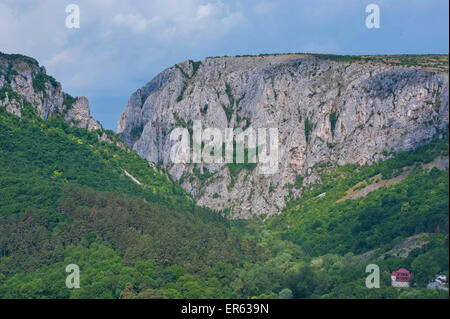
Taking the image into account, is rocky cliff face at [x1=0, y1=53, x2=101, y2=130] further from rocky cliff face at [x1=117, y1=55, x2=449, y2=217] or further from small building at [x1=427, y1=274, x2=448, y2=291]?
small building at [x1=427, y1=274, x2=448, y2=291]

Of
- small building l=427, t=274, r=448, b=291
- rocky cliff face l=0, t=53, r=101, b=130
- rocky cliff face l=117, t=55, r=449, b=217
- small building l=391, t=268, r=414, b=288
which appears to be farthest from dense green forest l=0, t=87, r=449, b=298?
rocky cliff face l=117, t=55, r=449, b=217

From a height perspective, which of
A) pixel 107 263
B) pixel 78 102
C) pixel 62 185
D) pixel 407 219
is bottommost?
pixel 107 263

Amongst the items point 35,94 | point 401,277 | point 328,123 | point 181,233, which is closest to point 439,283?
point 401,277

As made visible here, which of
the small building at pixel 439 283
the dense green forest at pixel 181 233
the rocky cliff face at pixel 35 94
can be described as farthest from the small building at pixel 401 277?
the rocky cliff face at pixel 35 94

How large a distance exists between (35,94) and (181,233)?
7639 cm

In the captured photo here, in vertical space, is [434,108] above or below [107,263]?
above

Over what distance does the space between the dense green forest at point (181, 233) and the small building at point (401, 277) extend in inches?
52.2

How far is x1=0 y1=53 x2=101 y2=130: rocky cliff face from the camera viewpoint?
522ft

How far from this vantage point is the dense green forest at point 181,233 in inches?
3639

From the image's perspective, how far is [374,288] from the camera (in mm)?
85625

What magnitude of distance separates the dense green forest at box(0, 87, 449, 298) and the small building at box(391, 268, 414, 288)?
4.35ft
